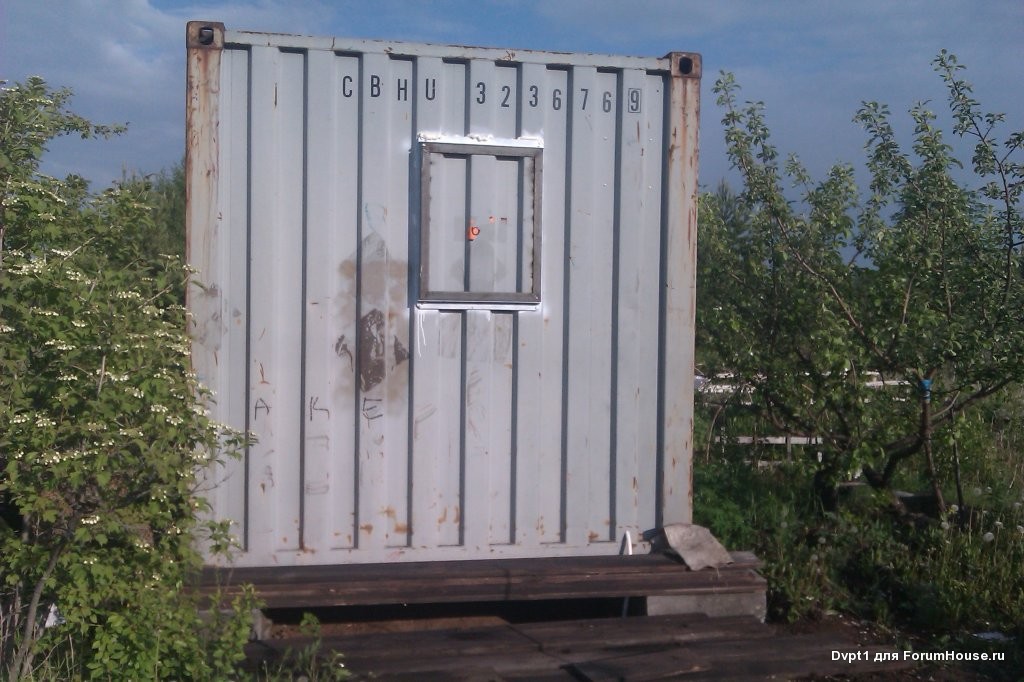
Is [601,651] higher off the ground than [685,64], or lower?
lower

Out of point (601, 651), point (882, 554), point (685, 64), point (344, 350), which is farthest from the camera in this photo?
point (882, 554)

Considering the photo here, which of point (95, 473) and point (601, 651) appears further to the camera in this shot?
point (601, 651)

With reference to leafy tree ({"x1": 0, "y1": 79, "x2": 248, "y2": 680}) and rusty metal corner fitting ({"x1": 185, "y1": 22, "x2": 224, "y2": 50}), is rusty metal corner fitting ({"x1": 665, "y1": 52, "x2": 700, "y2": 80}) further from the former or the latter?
leafy tree ({"x1": 0, "y1": 79, "x2": 248, "y2": 680})

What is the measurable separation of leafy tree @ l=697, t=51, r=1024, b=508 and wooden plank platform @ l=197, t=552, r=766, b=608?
172 centimetres

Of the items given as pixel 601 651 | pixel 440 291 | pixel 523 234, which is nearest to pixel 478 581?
pixel 601 651

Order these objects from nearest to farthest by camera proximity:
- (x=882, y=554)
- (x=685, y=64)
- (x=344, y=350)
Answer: (x=344, y=350) → (x=685, y=64) → (x=882, y=554)

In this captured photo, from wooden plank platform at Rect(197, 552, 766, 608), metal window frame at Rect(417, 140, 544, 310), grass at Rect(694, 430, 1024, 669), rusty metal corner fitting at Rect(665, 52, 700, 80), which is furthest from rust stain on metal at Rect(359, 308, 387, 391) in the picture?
grass at Rect(694, 430, 1024, 669)

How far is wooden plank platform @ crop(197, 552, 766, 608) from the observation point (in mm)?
4543

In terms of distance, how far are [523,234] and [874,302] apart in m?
2.59

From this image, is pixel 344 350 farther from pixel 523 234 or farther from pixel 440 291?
pixel 523 234

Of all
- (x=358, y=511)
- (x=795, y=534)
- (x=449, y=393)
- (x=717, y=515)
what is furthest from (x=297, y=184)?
(x=795, y=534)

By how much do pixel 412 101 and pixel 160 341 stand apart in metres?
1.75

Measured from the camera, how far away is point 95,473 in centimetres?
355

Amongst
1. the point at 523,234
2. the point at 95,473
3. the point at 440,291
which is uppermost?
the point at 523,234
